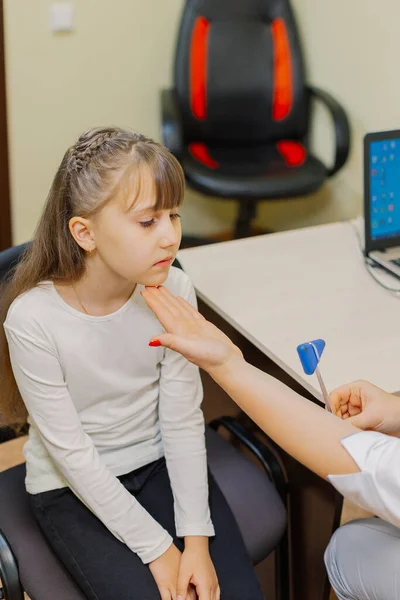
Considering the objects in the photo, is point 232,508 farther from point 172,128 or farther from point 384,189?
point 172,128

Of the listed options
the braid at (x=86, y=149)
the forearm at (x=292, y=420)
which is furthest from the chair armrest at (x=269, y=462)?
the braid at (x=86, y=149)

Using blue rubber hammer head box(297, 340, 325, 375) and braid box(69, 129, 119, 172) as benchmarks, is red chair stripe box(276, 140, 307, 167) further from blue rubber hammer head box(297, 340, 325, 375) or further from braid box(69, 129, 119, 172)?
blue rubber hammer head box(297, 340, 325, 375)

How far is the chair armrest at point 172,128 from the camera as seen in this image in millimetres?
2750

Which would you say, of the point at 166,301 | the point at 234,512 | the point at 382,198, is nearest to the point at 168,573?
the point at 234,512

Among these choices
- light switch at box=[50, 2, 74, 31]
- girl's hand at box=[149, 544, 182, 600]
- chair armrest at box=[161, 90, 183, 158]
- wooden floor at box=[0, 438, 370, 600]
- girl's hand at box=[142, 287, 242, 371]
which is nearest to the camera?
girl's hand at box=[142, 287, 242, 371]

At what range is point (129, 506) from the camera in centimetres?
131

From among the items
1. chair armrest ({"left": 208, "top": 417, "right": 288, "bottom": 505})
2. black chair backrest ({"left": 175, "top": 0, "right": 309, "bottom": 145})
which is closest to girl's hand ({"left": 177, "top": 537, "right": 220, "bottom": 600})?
chair armrest ({"left": 208, "top": 417, "right": 288, "bottom": 505})

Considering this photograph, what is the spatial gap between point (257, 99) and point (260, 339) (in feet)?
5.80

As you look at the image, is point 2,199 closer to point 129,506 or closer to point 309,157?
point 309,157

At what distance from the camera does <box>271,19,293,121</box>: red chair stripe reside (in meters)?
3.02

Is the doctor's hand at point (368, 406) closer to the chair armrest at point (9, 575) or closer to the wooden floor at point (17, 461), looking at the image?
the chair armrest at point (9, 575)

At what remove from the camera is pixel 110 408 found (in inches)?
54.2

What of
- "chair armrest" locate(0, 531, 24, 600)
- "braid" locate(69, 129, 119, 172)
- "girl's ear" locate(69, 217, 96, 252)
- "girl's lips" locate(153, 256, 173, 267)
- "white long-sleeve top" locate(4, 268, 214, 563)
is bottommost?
"chair armrest" locate(0, 531, 24, 600)

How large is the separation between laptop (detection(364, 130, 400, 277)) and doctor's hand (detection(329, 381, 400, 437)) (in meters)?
0.53
